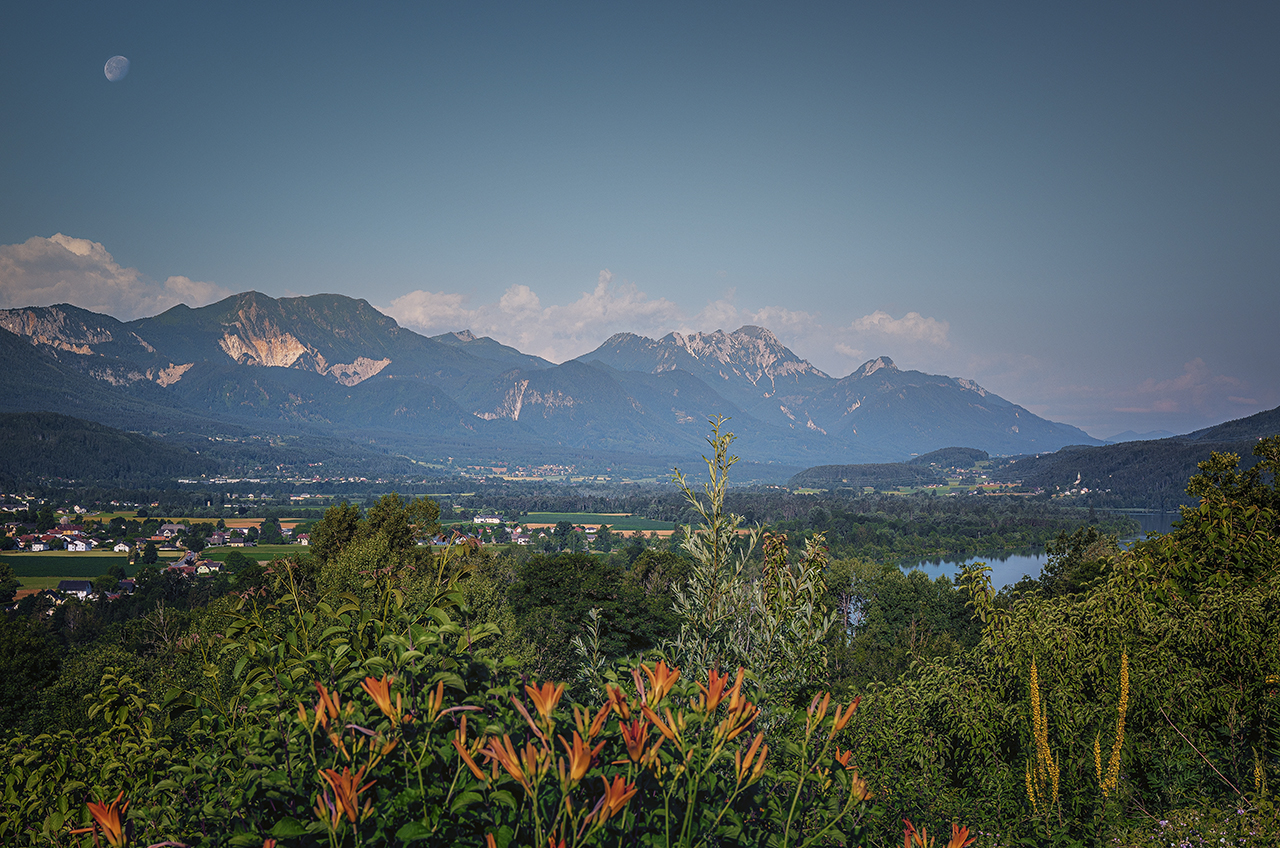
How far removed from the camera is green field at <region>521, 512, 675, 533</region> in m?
118

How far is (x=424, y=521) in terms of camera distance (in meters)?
27.7

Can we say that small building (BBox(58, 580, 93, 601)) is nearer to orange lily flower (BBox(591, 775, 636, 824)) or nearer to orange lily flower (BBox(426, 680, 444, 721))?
orange lily flower (BBox(426, 680, 444, 721))

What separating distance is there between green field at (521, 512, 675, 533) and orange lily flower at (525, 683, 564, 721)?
110 meters

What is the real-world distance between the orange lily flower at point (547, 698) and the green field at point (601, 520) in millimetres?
109591

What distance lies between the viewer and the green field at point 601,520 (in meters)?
118

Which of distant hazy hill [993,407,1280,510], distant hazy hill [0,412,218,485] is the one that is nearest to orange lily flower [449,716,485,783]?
distant hazy hill [993,407,1280,510]

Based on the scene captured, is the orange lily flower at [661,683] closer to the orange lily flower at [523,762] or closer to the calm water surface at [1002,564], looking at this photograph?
the orange lily flower at [523,762]

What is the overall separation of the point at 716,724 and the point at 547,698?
966 millimetres

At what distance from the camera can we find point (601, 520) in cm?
12700

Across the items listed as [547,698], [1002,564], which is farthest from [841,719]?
[1002,564]

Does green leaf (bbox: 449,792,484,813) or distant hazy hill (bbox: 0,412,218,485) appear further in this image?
distant hazy hill (bbox: 0,412,218,485)

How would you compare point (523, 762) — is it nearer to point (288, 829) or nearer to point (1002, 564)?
point (288, 829)

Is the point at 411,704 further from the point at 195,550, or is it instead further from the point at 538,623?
the point at 195,550

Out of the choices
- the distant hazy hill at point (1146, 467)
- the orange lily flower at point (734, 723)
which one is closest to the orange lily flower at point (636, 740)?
the orange lily flower at point (734, 723)
